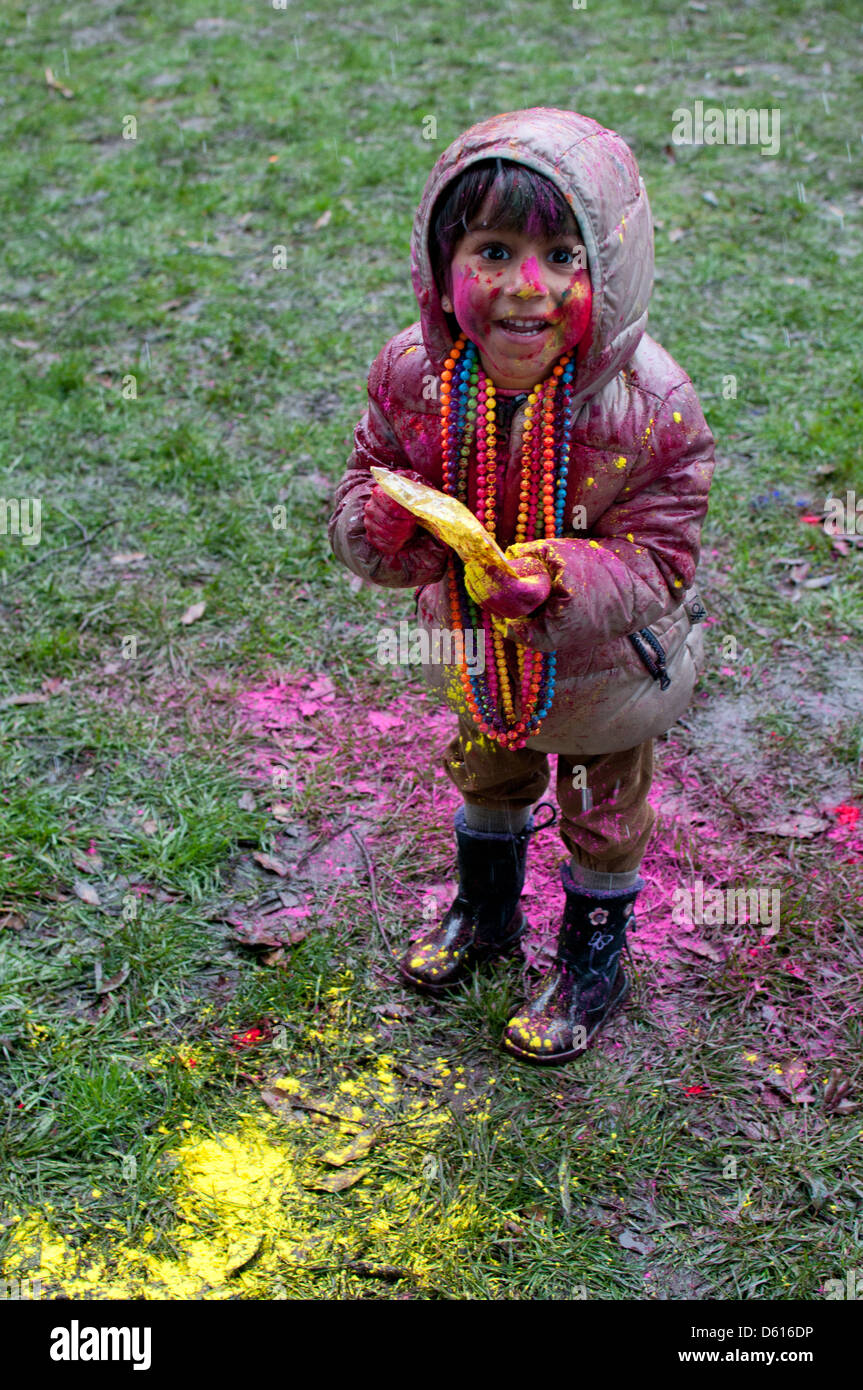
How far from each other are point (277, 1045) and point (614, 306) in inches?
66.7

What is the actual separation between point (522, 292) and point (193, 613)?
225 cm

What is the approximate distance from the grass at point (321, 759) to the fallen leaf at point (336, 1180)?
0.06 ft

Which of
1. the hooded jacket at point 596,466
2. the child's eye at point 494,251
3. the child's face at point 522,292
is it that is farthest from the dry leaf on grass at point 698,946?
the child's eye at point 494,251

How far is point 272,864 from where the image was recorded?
3.13m

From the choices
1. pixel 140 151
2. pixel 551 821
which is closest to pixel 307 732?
pixel 551 821

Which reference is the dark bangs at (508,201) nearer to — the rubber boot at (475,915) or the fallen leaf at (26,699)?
the rubber boot at (475,915)

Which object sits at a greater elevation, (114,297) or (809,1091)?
(114,297)

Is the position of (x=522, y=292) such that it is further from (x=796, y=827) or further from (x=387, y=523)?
(x=796, y=827)

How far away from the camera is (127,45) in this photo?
7750 millimetres

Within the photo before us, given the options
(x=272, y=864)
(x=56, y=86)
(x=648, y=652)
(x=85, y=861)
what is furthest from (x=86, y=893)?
(x=56, y=86)

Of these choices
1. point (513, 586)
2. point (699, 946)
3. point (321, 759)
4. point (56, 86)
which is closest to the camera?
point (513, 586)

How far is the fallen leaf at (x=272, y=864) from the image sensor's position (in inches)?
123

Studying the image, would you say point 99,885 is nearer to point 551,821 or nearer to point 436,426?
point 551,821

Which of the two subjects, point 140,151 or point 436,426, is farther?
point 140,151
